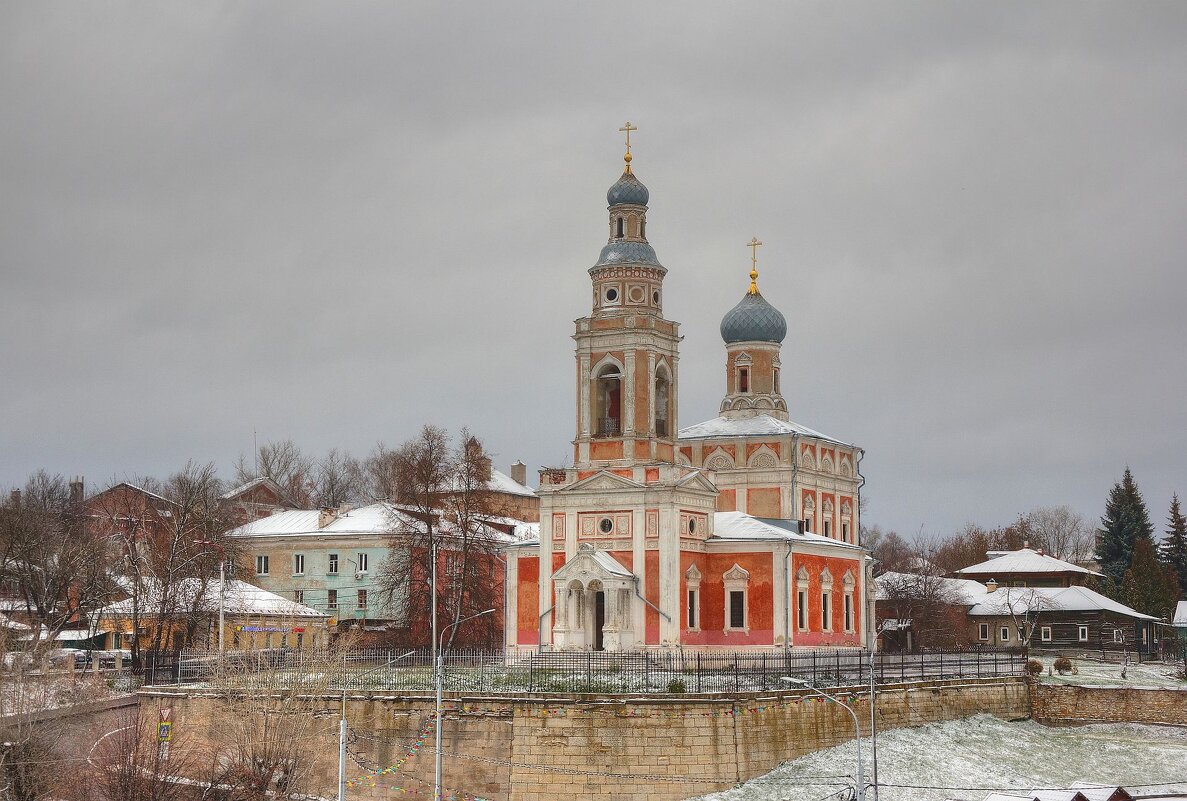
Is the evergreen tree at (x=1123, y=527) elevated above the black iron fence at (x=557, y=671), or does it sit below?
above

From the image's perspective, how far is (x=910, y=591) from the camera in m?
75.3

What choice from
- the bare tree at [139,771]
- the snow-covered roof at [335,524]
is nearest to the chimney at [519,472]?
the snow-covered roof at [335,524]

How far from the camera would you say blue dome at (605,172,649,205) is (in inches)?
2242

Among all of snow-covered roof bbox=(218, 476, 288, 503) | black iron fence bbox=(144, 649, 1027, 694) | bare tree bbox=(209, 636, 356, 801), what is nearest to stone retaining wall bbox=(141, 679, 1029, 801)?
bare tree bbox=(209, 636, 356, 801)

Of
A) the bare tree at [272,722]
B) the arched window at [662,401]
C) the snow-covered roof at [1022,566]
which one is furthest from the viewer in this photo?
the snow-covered roof at [1022,566]

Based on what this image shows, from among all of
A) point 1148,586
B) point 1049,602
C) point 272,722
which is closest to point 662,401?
point 272,722

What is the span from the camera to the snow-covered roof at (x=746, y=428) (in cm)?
6388

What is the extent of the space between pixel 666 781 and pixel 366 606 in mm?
34175

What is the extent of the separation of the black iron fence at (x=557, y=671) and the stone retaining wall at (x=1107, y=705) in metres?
1.54

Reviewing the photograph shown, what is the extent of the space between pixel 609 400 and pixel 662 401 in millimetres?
1863

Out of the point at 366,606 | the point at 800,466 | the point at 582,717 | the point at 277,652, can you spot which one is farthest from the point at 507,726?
the point at 366,606

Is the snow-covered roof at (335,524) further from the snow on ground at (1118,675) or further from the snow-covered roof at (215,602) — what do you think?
the snow on ground at (1118,675)

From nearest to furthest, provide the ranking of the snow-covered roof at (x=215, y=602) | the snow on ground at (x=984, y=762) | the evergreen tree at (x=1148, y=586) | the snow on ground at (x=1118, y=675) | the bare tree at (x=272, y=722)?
the bare tree at (x=272, y=722) → the snow on ground at (x=984, y=762) → the snow on ground at (x=1118, y=675) → the snow-covered roof at (x=215, y=602) → the evergreen tree at (x=1148, y=586)

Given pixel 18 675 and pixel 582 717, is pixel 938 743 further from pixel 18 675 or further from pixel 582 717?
pixel 18 675
